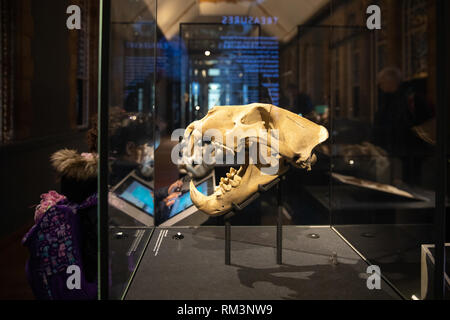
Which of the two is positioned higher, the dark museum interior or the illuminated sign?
the illuminated sign

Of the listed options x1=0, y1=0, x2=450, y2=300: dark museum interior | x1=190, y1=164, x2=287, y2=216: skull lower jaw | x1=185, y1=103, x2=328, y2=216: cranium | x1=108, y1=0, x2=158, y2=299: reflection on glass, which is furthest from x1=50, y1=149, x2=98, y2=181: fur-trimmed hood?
x1=190, y1=164, x2=287, y2=216: skull lower jaw

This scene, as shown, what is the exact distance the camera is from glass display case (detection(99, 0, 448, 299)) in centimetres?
218

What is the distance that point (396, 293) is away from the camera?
2.22 meters

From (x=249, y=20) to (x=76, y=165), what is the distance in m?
1.76

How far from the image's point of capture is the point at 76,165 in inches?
95.3

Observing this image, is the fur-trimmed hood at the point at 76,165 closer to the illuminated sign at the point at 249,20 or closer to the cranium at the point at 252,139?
the cranium at the point at 252,139

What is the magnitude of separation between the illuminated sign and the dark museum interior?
0.4 inches

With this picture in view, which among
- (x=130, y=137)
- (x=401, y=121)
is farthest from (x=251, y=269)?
(x=401, y=121)

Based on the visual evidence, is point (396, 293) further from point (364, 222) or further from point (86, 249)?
point (86, 249)

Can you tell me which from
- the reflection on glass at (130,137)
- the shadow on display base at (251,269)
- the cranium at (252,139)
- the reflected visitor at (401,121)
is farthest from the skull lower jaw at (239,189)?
the reflected visitor at (401,121)

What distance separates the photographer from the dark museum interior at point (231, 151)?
85.0 inches

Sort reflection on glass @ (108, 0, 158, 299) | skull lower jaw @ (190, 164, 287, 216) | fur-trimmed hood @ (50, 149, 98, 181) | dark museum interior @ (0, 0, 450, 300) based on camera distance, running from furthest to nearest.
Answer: skull lower jaw @ (190, 164, 287, 216) → fur-trimmed hood @ (50, 149, 98, 181) → dark museum interior @ (0, 0, 450, 300) → reflection on glass @ (108, 0, 158, 299)

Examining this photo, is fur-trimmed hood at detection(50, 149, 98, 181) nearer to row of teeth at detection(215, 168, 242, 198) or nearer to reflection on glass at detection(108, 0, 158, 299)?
reflection on glass at detection(108, 0, 158, 299)

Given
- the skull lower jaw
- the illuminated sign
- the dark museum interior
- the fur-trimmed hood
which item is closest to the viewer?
the dark museum interior
